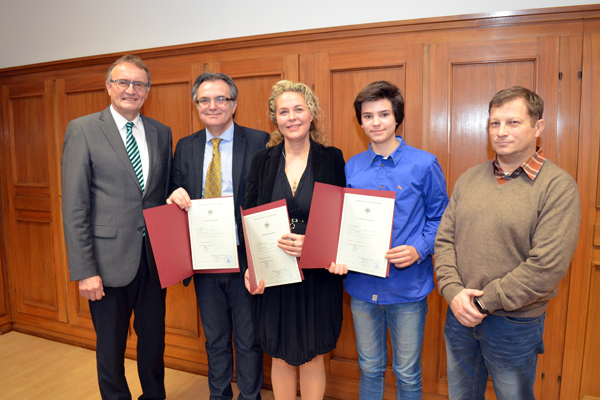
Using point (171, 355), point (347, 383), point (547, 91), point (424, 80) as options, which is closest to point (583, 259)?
point (547, 91)

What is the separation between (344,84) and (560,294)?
1.77 meters

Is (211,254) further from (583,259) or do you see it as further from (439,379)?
(583,259)

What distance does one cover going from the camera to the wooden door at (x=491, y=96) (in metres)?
1.90

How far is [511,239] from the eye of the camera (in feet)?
4.11

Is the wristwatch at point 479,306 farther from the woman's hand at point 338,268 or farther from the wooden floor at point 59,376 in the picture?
the wooden floor at point 59,376

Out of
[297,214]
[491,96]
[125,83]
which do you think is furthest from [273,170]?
[491,96]

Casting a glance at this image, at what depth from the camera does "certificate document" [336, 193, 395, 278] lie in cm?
145

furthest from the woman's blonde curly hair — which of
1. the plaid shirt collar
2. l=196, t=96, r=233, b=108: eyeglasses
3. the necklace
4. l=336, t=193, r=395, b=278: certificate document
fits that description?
the plaid shirt collar

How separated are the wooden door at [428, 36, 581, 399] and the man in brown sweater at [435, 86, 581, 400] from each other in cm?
72

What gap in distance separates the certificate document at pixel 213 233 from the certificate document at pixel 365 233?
57 centimetres

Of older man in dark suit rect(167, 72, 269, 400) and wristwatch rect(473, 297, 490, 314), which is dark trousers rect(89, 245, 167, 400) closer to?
older man in dark suit rect(167, 72, 269, 400)

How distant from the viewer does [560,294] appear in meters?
1.99

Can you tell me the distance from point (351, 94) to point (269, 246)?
118 cm

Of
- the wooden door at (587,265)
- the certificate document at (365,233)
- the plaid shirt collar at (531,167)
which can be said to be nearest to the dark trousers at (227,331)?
the certificate document at (365,233)
